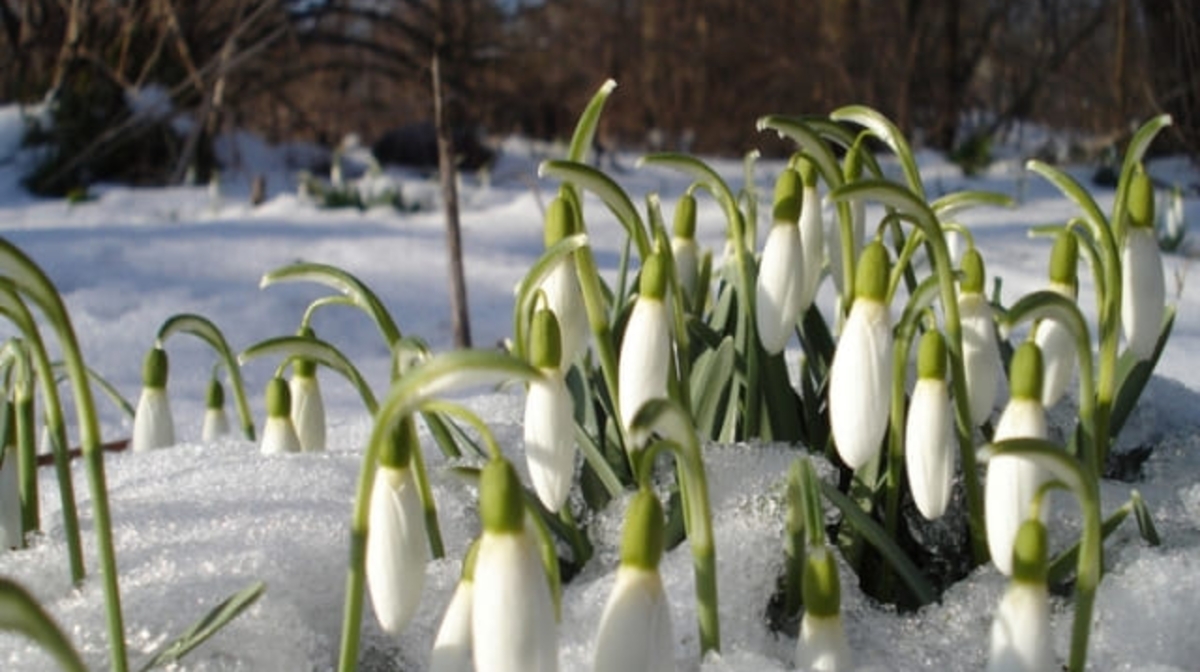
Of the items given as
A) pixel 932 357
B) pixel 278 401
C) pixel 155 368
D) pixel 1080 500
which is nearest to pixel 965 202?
Result: pixel 932 357

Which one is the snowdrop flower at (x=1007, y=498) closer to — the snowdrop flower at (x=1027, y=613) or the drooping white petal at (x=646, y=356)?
the snowdrop flower at (x=1027, y=613)

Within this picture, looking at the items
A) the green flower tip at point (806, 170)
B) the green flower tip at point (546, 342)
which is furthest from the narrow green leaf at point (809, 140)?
the green flower tip at point (546, 342)

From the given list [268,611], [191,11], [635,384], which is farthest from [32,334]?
[191,11]

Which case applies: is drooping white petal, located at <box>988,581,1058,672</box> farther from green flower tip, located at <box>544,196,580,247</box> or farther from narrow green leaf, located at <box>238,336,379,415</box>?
narrow green leaf, located at <box>238,336,379,415</box>

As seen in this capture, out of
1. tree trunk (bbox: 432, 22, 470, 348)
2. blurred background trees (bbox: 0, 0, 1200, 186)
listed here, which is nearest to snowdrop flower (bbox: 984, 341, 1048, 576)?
tree trunk (bbox: 432, 22, 470, 348)

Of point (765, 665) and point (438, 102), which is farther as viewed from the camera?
point (438, 102)

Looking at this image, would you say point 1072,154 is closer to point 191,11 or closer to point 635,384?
point 191,11
